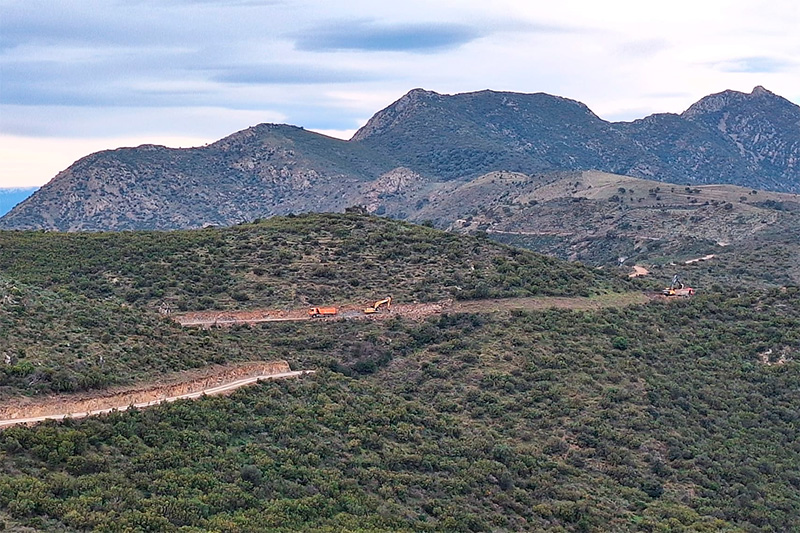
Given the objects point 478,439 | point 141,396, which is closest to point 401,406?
point 478,439

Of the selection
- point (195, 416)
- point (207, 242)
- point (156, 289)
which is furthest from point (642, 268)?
point (195, 416)

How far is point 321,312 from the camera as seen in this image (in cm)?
4981

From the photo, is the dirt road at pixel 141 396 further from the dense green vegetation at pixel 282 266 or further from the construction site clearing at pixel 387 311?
the dense green vegetation at pixel 282 266

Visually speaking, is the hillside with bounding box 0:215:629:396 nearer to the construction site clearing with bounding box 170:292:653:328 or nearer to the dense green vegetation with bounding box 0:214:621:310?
the dense green vegetation with bounding box 0:214:621:310

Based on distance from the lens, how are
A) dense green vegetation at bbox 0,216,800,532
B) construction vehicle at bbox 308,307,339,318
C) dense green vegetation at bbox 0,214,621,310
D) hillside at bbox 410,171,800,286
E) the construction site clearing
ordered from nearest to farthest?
1. dense green vegetation at bbox 0,216,800,532
2. the construction site clearing
3. construction vehicle at bbox 308,307,339,318
4. dense green vegetation at bbox 0,214,621,310
5. hillside at bbox 410,171,800,286

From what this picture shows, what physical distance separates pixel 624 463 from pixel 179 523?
21189 mm

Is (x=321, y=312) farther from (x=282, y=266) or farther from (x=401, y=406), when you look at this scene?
(x=401, y=406)

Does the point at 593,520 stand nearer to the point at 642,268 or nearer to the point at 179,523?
the point at 179,523

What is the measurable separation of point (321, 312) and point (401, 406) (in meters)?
15.5

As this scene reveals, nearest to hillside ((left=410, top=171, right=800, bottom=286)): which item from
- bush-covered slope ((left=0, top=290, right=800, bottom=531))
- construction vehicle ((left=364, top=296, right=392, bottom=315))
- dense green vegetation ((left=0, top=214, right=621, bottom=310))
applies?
dense green vegetation ((left=0, top=214, right=621, bottom=310))

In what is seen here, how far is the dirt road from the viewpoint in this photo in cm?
2316

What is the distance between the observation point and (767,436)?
3938 centimetres

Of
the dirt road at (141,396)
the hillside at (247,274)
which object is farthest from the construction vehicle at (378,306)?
the dirt road at (141,396)

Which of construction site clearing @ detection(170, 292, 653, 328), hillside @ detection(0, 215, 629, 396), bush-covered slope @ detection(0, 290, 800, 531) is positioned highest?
hillside @ detection(0, 215, 629, 396)
